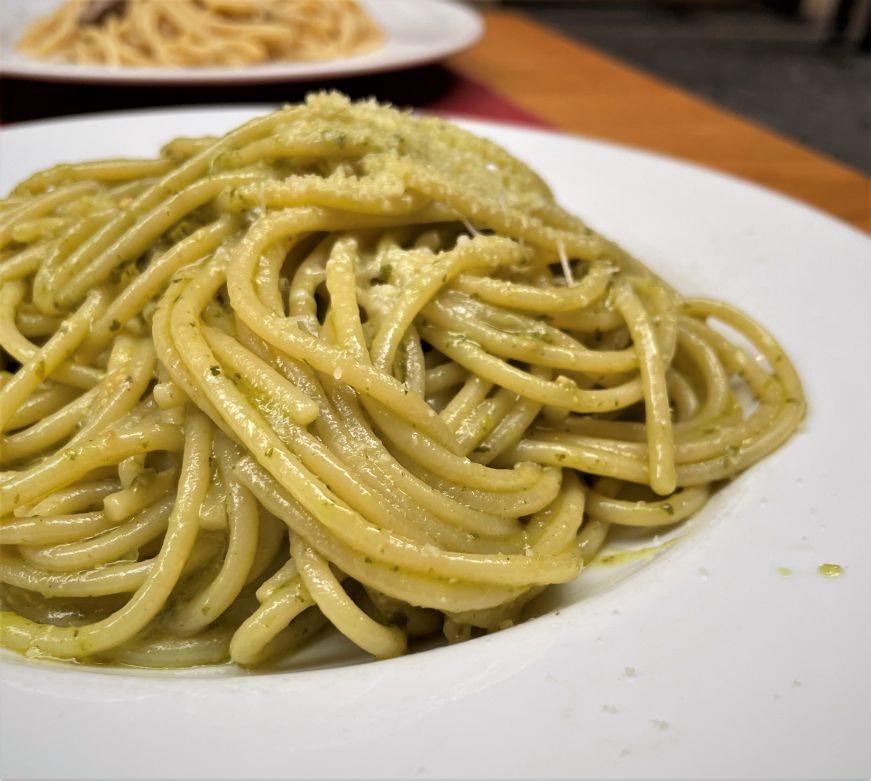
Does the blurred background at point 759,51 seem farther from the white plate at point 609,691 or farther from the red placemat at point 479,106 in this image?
the white plate at point 609,691

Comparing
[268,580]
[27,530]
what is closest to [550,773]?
[268,580]

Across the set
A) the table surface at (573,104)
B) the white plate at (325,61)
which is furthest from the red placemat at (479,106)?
the white plate at (325,61)

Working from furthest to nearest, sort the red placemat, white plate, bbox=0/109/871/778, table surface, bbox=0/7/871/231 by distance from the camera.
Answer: the red placemat
table surface, bbox=0/7/871/231
white plate, bbox=0/109/871/778

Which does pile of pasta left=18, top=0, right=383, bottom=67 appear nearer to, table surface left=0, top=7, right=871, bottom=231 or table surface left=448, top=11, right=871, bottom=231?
table surface left=0, top=7, right=871, bottom=231

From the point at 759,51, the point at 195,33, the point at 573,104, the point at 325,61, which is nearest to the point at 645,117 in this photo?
the point at 573,104

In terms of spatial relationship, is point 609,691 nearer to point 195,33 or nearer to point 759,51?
point 195,33

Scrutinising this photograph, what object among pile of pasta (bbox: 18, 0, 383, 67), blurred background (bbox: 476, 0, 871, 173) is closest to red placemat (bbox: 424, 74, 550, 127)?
pile of pasta (bbox: 18, 0, 383, 67)

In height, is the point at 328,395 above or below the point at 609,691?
above
